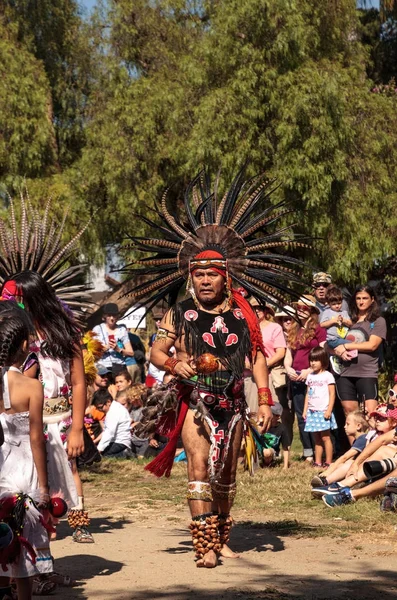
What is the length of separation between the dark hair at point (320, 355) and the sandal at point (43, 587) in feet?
22.0

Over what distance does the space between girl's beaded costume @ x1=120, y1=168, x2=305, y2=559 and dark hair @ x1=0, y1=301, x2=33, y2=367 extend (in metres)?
2.12

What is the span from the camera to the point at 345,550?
25.2ft

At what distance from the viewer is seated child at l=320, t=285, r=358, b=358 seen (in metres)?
12.7

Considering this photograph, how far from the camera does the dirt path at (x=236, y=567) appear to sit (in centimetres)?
632

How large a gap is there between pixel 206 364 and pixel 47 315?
115cm

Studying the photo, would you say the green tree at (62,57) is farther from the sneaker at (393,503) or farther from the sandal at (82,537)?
the sandal at (82,537)

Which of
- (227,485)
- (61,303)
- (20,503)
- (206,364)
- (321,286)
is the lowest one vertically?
(227,485)

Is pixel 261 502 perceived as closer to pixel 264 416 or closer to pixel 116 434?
pixel 264 416

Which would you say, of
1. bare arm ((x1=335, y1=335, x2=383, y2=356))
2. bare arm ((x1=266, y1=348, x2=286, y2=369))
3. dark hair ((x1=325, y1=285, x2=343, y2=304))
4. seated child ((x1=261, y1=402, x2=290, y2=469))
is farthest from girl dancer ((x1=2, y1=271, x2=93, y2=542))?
dark hair ((x1=325, y1=285, x2=343, y2=304))

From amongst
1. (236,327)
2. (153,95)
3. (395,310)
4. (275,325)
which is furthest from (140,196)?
(236,327)

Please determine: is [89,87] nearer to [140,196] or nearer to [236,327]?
[140,196]

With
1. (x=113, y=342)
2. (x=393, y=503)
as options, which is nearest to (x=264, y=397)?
(x=393, y=503)

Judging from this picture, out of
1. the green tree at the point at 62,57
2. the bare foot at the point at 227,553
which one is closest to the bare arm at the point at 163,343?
the bare foot at the point at 227,553

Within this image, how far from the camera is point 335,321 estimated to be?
1288 centimetres
